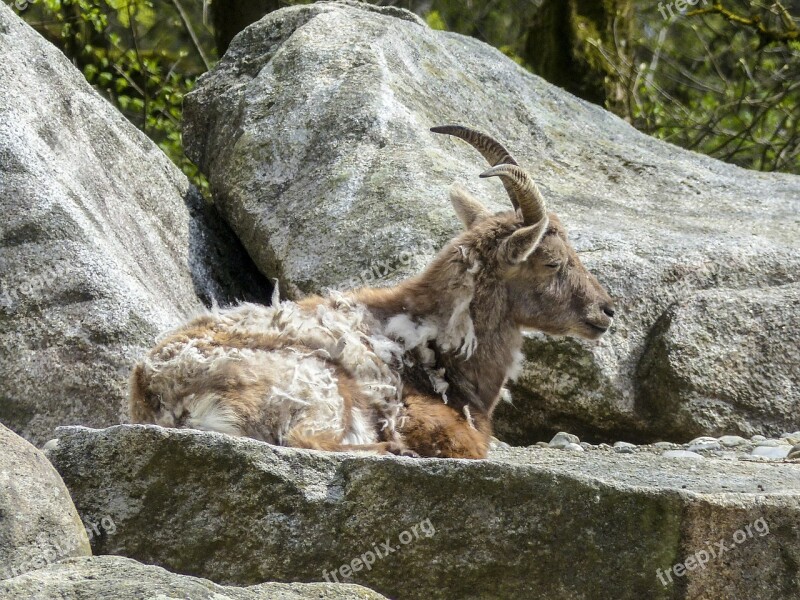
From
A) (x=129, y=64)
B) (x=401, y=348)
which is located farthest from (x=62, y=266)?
(x=129, y=64)

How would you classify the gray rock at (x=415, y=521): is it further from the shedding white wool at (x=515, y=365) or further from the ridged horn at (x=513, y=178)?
the shedding white wool at (x=515, y=365)

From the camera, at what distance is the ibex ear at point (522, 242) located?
239 inches

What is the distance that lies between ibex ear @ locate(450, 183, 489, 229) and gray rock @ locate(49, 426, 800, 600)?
9.56 ft

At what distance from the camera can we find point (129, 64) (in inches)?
461

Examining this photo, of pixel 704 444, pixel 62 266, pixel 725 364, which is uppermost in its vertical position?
pixel 62 266

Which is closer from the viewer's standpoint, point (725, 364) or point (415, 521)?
point (415, 521)

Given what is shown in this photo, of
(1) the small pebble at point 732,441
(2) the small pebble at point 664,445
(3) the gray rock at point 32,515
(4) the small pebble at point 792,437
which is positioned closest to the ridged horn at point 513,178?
(2) the small pebble at point 664,445

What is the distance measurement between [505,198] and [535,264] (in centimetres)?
131

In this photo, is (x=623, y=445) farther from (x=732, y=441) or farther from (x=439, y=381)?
(x=439, y=381)

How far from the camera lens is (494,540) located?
12.7 ft

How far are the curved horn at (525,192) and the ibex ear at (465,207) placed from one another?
43 cm

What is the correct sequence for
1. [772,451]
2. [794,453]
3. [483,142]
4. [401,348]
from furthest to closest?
[483,142]
[772,451]
[401,348]
[794,453]

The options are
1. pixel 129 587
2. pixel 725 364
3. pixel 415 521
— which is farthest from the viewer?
pixel 725 364

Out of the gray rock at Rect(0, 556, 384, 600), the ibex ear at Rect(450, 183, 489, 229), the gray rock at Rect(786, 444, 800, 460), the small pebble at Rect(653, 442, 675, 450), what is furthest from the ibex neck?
the gray rock at Rect(0, 556, 384, 600)
